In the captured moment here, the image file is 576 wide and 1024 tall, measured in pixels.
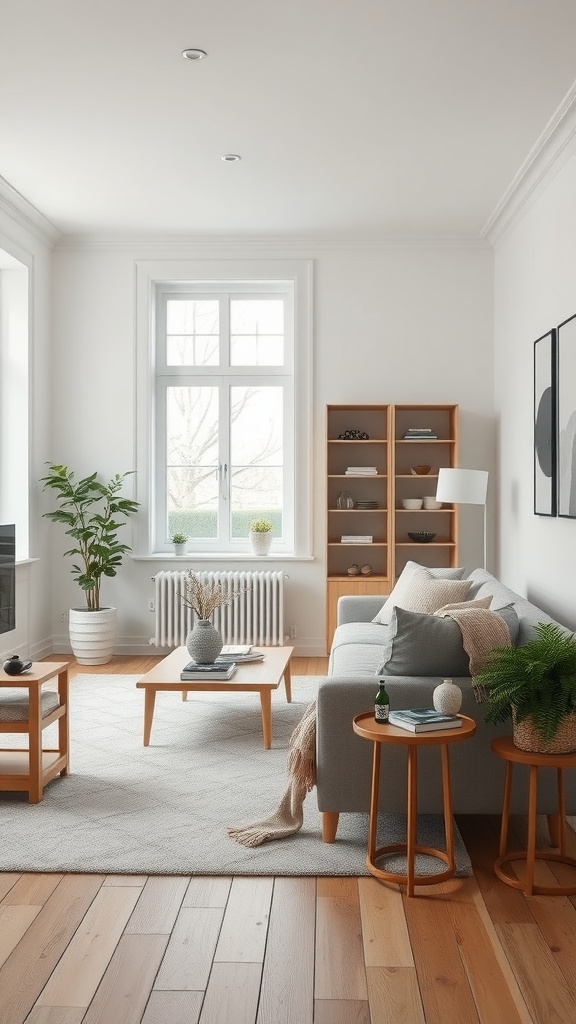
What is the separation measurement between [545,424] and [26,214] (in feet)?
12.5

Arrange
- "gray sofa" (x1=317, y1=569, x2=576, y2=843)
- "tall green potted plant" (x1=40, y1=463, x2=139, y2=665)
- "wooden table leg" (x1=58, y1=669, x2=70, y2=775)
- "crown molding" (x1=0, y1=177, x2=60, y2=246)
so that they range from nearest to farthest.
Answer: "gray sofa" (x1=317, y1=569, x2=576, y2=843) < "wooden table leg" (x1=58, y1=669, x2=70, y2=775) < "crown molding" (x1=0, y1=177, x2=60, y2=246) < "tall green potted plant" (x1=40, y1=463, x2=139, y2=665)

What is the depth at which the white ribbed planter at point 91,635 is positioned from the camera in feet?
21.8

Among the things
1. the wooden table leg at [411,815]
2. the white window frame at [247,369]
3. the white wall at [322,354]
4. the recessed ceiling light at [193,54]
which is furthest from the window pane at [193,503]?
the wooden table leg at [411,815]

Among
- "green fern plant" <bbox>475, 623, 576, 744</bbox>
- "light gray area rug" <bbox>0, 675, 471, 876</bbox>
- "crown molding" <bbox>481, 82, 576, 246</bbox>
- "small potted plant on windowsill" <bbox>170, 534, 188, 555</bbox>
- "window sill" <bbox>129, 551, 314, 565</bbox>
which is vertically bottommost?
"light gray area rug" <bbox>0, 675, 471, 876</bbox>

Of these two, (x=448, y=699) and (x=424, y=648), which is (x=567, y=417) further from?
(x=448, y=699)

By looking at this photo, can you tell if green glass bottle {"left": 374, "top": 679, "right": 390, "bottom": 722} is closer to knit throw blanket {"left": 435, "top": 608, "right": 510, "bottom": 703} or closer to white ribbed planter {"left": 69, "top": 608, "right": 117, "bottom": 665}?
knit throw blanket {"left": 435, "top": 608, "right": 510, "bottom": 703}

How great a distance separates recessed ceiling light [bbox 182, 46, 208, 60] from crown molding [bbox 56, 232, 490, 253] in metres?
2.88

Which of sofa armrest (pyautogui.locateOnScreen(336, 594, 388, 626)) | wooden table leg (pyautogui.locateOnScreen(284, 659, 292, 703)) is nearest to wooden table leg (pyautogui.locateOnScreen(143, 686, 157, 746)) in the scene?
wooden table leg (pyautogui.locateOnScreen(284, 659, 292, 703))

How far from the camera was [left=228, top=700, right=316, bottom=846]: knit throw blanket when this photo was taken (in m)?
3.23

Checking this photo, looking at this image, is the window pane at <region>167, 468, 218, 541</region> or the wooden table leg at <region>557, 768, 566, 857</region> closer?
the wooden table leg at <region>557, 768, 566, 857</region>

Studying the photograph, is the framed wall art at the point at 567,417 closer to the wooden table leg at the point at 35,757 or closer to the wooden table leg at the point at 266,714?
the wooden table leg at the point at 266,714

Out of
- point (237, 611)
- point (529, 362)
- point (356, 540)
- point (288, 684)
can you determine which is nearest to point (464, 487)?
point (529, 362)

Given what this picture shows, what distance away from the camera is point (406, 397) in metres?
6.99

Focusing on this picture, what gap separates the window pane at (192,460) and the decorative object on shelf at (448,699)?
440 centimetres
